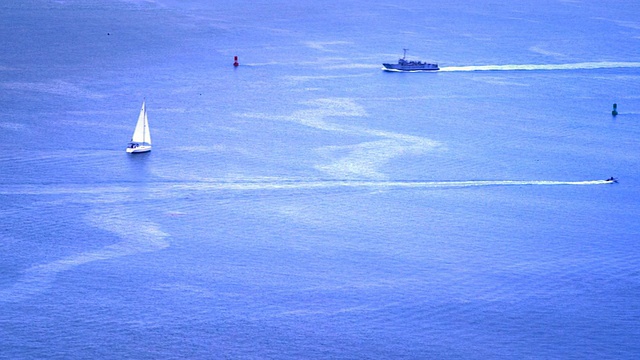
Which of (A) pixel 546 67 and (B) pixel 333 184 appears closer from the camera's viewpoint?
(B) pixel 333 184

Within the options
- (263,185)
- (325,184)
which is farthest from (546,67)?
(263,185)

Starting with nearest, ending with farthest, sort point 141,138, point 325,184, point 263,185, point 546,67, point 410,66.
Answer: point 263,185 → point 325,184 → point 141,138 → point 410,66 → point 546,67

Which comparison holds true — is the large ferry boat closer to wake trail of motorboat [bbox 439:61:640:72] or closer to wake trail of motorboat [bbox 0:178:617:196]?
wake trail of motorboat [bbox 439:61:640:72]

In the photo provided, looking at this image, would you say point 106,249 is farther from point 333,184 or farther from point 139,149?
point 139,149

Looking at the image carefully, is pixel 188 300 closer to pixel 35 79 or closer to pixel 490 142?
pixel 490 142

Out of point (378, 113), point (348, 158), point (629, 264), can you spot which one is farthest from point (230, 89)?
point (629, 264)

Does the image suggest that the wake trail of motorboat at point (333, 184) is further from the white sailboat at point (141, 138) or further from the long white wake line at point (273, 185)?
the white sailboat at point (141, 138)

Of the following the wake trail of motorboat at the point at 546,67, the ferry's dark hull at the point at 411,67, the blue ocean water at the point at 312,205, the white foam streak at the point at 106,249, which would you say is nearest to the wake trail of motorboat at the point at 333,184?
the blue ocean water at the point at 312,205
